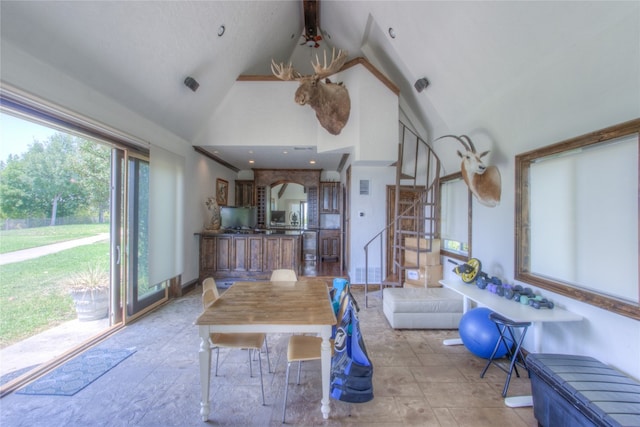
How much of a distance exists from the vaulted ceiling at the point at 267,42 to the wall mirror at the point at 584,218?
0.84m

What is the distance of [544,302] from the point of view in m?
2.38

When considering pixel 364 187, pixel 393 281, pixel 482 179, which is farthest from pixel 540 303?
pixel 364 187

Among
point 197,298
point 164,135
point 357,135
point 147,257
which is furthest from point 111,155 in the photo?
point 357,135

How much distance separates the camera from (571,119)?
7.30 ft

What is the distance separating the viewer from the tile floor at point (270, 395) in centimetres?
193

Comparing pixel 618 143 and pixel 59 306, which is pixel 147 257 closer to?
pixel 59 306

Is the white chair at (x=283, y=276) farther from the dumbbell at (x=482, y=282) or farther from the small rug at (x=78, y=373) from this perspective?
the dumbbell at (x=482, y=282)

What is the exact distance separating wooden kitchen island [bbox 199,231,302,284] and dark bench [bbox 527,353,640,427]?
163 inches

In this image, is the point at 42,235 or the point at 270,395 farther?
the point at 42,235

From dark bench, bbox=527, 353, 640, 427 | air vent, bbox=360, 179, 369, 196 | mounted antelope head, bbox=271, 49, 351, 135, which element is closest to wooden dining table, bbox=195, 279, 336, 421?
dark bench, bbox=527, 353, 640, 427

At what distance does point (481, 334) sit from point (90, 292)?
478 centimetres

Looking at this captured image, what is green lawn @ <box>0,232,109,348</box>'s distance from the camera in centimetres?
252

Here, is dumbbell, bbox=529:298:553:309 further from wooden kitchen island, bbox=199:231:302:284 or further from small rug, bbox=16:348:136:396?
small rug, bbox=16:348:136:396

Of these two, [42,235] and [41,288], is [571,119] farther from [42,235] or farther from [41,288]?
[41,288]
